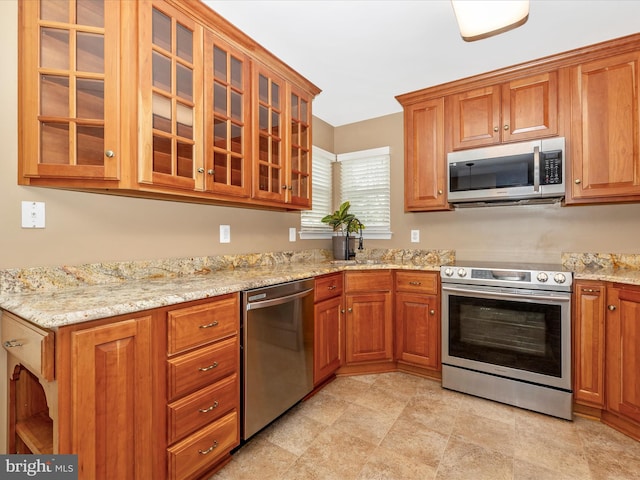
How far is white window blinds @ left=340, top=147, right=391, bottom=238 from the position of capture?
3.39 m

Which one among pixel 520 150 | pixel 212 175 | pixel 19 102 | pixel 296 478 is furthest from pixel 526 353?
pixel 19 102

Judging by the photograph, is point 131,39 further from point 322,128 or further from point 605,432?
point 605,432

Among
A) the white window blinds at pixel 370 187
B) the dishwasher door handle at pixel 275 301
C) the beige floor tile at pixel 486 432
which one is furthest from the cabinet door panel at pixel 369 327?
the white window blinds at pixel 370 187

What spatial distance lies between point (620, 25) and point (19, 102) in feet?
11.2

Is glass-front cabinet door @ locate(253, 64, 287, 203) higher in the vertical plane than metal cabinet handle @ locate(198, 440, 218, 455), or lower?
higher

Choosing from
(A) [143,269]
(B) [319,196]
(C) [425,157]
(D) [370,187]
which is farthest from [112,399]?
(D) [370,187]

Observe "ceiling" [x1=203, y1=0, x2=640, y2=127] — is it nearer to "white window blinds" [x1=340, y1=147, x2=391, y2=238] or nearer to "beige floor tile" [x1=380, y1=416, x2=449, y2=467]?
"white window blinds" [x1=340, y1=147, x2=391, y2=238]

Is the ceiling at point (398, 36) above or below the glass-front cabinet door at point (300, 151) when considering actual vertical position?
above

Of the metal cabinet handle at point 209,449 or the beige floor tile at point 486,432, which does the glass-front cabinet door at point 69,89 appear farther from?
the beige floor tile at point 486,432

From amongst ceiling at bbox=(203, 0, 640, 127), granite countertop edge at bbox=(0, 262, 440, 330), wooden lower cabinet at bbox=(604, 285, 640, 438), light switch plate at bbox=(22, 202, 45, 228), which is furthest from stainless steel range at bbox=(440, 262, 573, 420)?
light switch plate at bbox=(22, 202, 45, 228)

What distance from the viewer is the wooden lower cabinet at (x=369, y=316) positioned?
2.71 meters

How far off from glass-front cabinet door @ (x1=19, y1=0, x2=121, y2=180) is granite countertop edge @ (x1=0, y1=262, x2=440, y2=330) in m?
0.54

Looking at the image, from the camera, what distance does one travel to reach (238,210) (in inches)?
99.2

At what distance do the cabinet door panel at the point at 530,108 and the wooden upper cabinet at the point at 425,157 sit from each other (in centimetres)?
51
